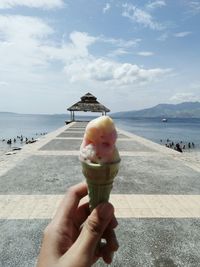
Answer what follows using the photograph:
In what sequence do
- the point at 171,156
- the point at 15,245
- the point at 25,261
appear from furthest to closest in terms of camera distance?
the point at 171,156
the point at 15,245
the point at 25,261

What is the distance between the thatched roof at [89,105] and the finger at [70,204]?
43.1m

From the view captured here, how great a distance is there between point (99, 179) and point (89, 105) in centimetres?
4464

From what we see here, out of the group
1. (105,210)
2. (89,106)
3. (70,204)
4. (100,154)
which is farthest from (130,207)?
(89,106)

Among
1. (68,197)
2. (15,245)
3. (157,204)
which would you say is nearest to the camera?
(68,197)

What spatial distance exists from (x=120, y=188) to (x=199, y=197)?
8.85ft

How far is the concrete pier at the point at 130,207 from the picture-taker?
576cm

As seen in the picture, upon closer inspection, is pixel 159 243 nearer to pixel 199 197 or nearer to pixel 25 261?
pixel 25 261

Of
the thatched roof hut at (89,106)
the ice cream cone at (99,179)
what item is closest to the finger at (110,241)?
the ice cream cone at (99,179)

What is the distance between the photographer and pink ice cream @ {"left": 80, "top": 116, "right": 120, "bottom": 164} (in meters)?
2.15

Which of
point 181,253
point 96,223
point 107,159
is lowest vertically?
point 181,253

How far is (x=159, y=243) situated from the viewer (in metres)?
6.13

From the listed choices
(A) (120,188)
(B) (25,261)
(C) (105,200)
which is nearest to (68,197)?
(C) (105,200)

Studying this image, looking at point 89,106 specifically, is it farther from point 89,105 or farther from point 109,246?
point 109,246

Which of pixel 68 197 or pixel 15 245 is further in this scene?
pixel 15 245
